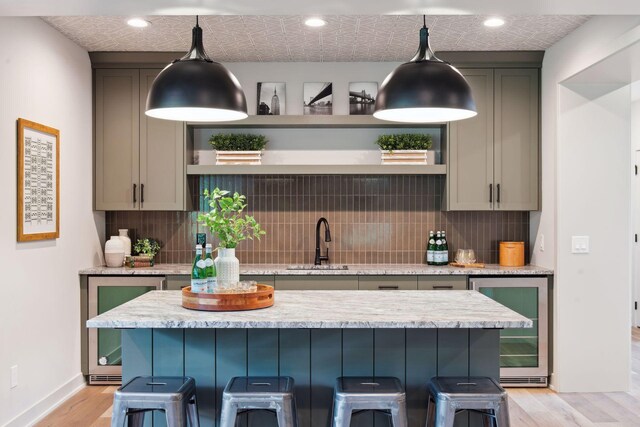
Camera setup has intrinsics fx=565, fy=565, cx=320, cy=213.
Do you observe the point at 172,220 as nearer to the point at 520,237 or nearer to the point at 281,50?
the point at 281,50

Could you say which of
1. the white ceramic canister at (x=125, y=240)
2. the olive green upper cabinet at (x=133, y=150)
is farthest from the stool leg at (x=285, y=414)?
the white ceramic canister at (x=125, y=240)

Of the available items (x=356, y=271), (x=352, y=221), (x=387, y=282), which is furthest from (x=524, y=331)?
(x=352, y=221)

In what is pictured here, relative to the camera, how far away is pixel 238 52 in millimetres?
4445

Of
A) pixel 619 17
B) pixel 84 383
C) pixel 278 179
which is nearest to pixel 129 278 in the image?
pixel 84 383

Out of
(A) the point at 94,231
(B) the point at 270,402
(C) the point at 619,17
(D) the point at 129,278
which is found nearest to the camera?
(B) the point at 270,402

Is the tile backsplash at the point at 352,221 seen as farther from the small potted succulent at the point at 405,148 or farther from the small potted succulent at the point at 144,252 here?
the small potted succulent at the point at 405,148

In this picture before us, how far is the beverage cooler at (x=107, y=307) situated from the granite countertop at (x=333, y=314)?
1460 mm

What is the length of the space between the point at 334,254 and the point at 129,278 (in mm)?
1659

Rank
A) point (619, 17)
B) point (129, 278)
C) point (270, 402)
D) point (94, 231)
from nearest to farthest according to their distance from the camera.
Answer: point (270, 402), point (619, 17), point (129, 278), point (94, 231)

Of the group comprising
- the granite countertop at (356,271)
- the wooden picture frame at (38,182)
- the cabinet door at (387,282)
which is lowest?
the cabinet door at (387,282)

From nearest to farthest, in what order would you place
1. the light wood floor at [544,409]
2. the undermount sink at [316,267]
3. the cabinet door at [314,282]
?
the light wood floor at [544,409], the cabinet door at [314,282], the undermount sink at [316,267]

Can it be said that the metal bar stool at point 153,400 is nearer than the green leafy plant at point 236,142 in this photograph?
Yes

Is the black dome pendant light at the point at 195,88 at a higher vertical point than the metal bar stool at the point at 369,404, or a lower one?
higher

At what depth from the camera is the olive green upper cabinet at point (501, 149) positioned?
4.50 meters
